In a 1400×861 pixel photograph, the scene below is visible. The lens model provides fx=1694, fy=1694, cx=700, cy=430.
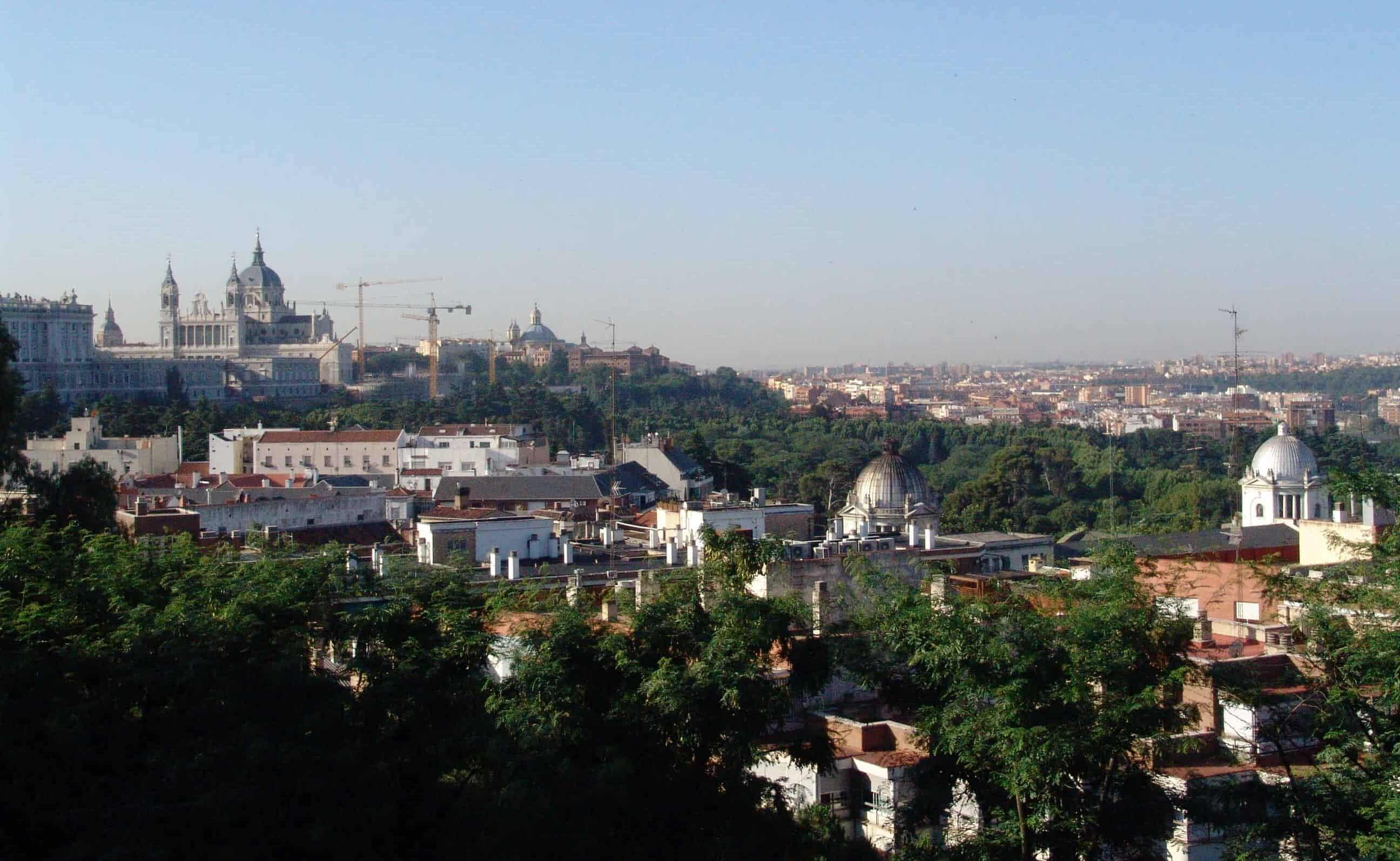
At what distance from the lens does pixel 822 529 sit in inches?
1302

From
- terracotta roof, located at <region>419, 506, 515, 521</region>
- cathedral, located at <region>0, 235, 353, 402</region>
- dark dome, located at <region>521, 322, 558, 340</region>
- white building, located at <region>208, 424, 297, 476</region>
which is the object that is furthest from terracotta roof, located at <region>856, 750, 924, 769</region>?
dark dome, located at <region>521, 322, 558, 340</region>

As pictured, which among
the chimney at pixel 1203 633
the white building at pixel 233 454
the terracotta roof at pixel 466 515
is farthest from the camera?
the white building at pixel 233 454

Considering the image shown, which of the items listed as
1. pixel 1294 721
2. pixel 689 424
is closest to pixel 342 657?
pixel 1294 721

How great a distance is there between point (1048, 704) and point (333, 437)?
4118 cm

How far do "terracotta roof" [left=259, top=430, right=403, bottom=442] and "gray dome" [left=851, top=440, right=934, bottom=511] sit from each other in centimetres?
2198

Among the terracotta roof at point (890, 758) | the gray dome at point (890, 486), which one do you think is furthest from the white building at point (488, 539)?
the terracotta roof at point (890, 758)

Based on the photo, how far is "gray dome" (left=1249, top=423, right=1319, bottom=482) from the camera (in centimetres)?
3347

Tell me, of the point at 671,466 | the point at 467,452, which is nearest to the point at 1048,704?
the point at 671,466

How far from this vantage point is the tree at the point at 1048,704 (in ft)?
32.2

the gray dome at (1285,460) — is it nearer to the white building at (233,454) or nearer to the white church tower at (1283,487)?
the white church tower at (1283,487)

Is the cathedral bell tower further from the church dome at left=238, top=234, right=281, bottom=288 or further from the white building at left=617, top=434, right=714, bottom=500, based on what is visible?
the white building at left=617, top=434, right=714, bottom=500

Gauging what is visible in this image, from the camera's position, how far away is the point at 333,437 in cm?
4934

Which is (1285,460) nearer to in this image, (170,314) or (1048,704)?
(1048,704)

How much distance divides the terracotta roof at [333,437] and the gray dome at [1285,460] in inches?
983
